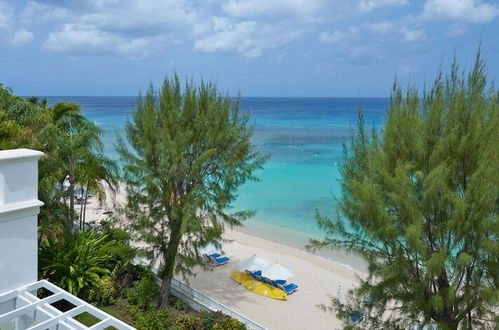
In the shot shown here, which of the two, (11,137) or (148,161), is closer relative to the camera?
(11,137)

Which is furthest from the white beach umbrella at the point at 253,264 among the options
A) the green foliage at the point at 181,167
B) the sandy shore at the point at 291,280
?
the green foliage at the point at 181,167

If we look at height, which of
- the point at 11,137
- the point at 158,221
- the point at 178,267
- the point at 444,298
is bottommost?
the point at 178,267

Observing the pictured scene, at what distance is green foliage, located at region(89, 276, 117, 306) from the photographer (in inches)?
488

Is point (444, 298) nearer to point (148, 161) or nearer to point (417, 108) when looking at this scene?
point (417, 108)

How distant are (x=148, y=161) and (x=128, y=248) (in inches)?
114

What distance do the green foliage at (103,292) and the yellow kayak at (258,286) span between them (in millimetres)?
6146

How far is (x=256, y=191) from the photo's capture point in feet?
134

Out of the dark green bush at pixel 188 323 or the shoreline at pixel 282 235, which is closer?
the dark green bush at pixel 188 323

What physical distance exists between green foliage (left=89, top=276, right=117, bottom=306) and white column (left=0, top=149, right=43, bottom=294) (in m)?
5.69

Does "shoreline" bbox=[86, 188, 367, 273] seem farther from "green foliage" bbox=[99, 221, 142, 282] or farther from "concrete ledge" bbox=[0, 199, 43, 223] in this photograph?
"concrete ledge" bbox=[0, 199, 43, 223]

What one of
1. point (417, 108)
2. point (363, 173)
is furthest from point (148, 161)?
point (417, 108)

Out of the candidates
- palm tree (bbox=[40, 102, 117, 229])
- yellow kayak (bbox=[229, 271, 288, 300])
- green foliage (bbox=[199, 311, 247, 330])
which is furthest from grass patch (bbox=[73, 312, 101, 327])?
yellow kayak (bbox=[229, 271, 288, 300])

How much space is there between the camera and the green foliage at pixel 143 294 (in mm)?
12773

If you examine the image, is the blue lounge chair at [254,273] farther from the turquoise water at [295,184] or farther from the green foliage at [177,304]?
the turquoise water at [295,184]
